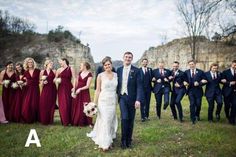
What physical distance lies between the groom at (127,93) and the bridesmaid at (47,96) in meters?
3.97

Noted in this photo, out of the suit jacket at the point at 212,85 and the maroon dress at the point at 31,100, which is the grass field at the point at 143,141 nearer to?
the maroon dress at the point at 31,100

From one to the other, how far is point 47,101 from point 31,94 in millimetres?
671

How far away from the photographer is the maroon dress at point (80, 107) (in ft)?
36.5

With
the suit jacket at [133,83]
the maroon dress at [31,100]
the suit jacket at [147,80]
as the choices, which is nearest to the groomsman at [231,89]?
the suit jacket at [147,80]

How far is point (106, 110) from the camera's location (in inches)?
324

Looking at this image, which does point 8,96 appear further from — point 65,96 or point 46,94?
point 65,96

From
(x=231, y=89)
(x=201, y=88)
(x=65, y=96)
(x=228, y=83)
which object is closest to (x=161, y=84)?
(x=201, y=88)

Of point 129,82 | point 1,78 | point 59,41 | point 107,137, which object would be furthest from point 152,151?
point 59,41

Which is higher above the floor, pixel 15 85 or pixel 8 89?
pixel 15 85

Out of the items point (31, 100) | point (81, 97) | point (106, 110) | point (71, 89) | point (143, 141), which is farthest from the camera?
point (31, 100)

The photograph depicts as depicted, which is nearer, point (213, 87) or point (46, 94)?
point (46, 94)

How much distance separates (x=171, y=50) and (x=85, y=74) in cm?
5802

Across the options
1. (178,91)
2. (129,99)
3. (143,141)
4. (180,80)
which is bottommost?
(143,141)

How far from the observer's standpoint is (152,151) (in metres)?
7.89
